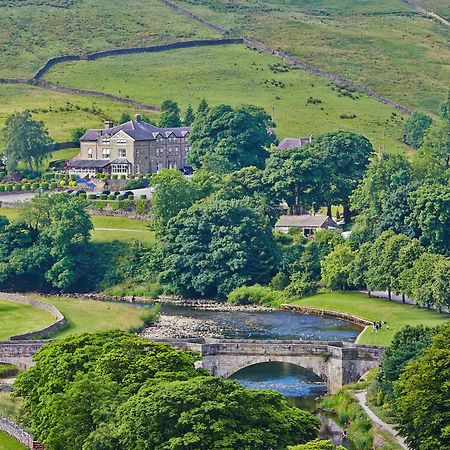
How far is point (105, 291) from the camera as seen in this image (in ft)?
553

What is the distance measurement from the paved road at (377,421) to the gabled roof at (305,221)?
6978 centimetres

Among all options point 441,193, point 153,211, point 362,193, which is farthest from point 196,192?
point 441,193

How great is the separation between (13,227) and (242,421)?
95.3 metres

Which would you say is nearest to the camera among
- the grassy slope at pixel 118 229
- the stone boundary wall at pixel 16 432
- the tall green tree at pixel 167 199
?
the stone boundary wall at pixel 16 432

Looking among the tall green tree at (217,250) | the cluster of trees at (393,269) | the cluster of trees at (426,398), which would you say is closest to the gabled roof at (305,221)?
the tall green tree at (217,250)

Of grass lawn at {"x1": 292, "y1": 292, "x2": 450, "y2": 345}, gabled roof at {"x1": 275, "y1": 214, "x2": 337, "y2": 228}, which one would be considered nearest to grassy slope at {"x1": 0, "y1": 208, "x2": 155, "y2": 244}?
gabled roof at {"x1": 275, "y1": 214, "x2": 337, "y2": 228}

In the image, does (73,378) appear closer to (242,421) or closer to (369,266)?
(242,421)

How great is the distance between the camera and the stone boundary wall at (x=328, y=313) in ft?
477

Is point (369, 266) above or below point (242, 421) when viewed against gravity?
below

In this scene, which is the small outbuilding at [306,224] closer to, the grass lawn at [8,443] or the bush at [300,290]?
the bush at [300,290]

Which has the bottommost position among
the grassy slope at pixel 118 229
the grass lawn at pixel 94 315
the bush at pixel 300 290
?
the grassy slope at pixel 118 229

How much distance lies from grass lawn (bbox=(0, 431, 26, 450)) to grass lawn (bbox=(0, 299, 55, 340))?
1429 inches

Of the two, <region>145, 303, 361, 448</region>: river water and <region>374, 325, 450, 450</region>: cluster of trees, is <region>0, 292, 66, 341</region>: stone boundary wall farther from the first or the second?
<region>374, 325, 450, 450</region>: cluster of trees

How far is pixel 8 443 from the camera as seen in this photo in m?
92.8
